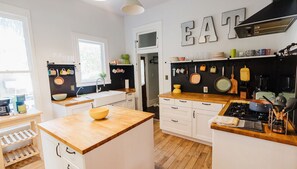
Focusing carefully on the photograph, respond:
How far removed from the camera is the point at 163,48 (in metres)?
3.47

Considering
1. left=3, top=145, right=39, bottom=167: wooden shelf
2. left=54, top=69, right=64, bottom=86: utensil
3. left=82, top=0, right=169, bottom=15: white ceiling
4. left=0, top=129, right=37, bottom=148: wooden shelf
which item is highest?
left=82, top=0, right=169, bottom=15: white ceiling

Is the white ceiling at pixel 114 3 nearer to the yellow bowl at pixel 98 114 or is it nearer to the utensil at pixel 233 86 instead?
the utensil at pixel 233 86

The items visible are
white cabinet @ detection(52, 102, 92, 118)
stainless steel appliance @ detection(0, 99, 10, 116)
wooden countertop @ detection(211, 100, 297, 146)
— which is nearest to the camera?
wooden countertop @ detection(211, 100, 297, 146)

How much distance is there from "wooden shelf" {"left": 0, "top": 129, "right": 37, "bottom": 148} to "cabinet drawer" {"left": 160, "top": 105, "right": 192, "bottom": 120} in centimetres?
226

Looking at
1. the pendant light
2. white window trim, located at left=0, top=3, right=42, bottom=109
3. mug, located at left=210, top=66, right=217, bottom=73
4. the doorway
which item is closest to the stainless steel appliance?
white window trim, located at left=0, top=3, right=42, bottom=109

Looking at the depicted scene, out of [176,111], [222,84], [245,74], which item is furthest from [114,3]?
[245,74]

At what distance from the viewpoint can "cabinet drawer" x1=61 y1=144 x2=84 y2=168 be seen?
104 centimetres

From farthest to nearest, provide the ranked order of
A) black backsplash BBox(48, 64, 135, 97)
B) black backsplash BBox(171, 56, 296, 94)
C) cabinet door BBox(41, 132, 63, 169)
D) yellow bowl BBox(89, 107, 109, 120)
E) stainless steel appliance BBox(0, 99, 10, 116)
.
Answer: black backsplash BBox(48, 64, 135, 97) < black backsplash BBox(171, 56, 296, 94) < stainless steel appliance BBox(0, 99, 10, 116) < yellow bowl BBox(89, 107, 109, 120) < cabinet door BBox(41, 132, 63, 169)

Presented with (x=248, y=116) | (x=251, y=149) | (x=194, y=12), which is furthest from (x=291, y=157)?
(x=194, y=12)

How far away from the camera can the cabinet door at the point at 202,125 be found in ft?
7.84

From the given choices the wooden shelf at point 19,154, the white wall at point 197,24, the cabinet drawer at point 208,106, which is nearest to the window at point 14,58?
the wooden shelf at point 19,154

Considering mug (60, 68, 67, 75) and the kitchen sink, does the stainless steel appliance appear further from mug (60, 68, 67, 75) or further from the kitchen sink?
the kitchen sink

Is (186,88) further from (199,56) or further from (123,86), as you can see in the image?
(123,86)

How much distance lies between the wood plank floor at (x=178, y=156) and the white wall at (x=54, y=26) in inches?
33.7
